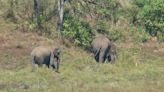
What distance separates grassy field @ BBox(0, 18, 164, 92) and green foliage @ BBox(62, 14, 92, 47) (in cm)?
79

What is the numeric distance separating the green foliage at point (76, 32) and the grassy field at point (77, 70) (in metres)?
0.79

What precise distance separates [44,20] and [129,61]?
7.29 meters

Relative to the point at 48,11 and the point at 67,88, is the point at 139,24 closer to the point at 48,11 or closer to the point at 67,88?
the point at 48,11

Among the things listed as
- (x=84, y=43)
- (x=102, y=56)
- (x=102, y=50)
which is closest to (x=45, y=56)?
(x=102, y=56)

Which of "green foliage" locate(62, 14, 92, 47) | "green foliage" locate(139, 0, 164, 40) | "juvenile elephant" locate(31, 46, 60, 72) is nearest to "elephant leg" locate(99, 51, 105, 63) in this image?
"green foliage" locate(62, 14, 92, 47)

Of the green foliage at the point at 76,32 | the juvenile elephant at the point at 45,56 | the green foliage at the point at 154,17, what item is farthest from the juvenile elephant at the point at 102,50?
the green foliage at the point at 154,17

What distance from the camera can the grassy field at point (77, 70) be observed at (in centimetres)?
1677

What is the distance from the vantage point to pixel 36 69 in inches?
761

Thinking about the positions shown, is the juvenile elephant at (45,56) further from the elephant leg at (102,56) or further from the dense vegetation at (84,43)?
the elephant leg at (102,56)

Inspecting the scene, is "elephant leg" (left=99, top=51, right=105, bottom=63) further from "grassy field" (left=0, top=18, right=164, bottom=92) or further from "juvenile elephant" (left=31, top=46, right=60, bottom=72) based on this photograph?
"juvenile elephant" (left=31, top=46, right=60, bottom=72)

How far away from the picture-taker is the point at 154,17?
30469 mm

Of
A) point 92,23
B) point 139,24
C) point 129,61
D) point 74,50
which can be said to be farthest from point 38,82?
point 139,24

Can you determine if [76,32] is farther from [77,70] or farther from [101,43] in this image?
[77,70]

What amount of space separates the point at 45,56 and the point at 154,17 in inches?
438
